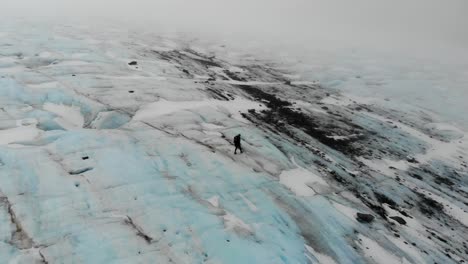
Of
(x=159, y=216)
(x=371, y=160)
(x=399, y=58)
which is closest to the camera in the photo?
(x=159, y=216)

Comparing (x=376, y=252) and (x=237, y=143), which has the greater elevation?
(x=237, y=143)

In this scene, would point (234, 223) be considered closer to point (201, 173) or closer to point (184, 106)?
point (201, 173)

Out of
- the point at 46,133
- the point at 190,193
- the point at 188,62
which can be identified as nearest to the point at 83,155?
the point at 46,133

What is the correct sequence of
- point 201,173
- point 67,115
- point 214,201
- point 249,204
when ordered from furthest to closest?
point 67,115, point 201,173, point 249,204, point 214,201

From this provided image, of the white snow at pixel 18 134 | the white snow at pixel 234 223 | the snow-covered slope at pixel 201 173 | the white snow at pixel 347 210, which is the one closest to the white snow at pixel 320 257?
the snow-covered slope at pixel 201 173

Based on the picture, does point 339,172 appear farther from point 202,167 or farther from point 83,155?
point 83,155

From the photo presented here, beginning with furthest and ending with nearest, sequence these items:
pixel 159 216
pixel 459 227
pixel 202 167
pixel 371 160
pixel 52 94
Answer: pixel 371 160 → pixel 52 94 → pixel 459 227 → pixel 202 167 → pixel 159 216

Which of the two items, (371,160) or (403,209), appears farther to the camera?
(371,160)

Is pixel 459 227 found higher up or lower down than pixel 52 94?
lower down

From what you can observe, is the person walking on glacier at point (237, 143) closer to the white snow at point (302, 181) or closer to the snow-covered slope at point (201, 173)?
the snow-covered slope at point (201, 173)

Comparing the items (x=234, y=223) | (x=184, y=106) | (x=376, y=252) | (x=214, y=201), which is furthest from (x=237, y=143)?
(x=376, y=252)
